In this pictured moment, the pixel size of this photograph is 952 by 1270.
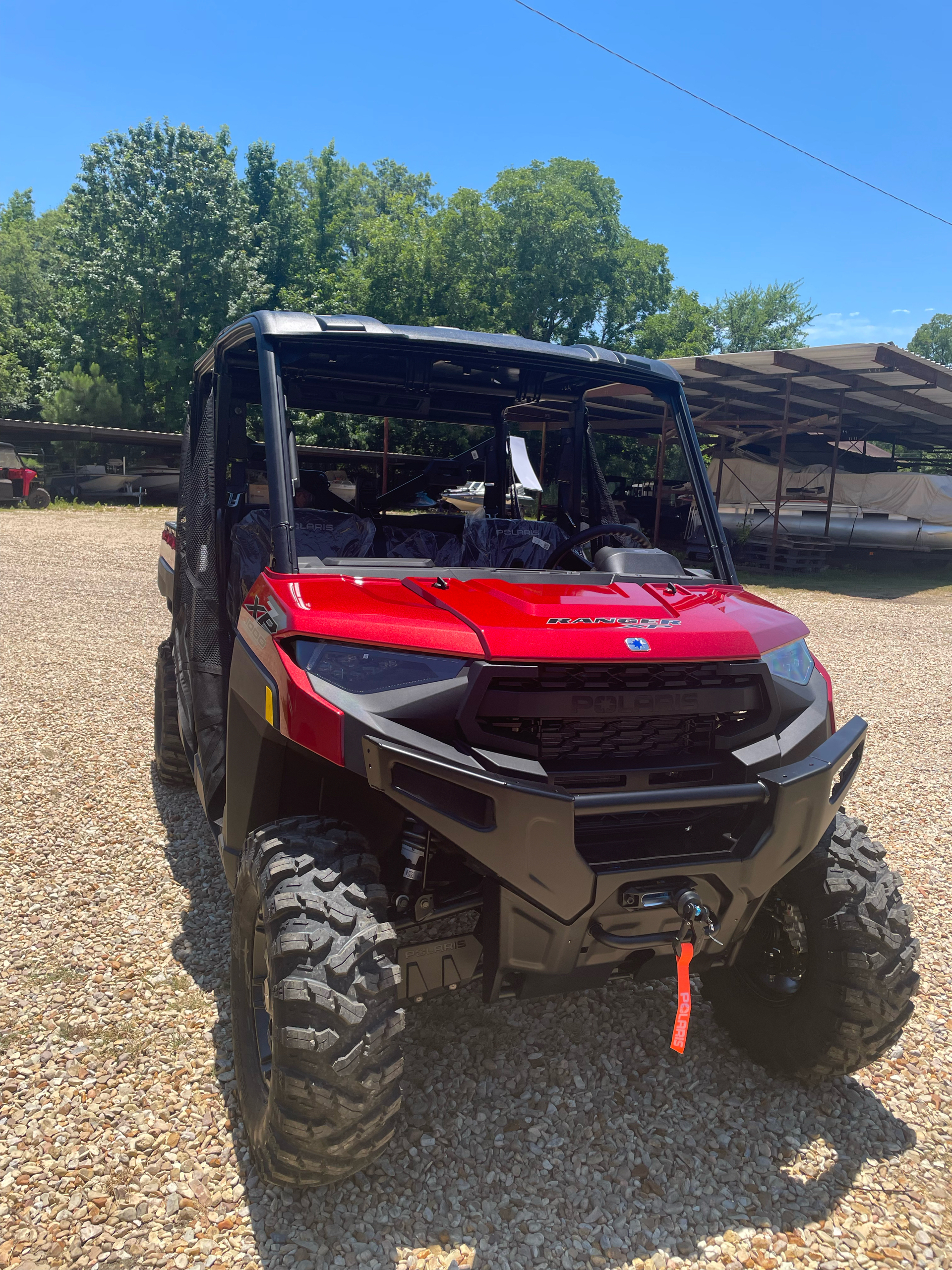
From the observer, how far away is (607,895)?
2008 mm

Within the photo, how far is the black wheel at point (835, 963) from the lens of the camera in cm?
246

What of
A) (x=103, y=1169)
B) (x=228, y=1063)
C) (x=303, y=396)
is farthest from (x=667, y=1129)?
(x=303, y=396)

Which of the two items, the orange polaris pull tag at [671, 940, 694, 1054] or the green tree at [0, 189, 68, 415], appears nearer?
the orange polaris pull tag at [671, 940, 694, 1054]

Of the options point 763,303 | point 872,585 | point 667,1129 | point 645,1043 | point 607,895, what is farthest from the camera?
point 763,303

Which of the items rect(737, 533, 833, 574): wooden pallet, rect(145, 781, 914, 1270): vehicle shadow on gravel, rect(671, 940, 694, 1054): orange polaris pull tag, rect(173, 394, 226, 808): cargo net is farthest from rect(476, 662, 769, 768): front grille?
rect(737, 533, 833, 574): wooden pallet

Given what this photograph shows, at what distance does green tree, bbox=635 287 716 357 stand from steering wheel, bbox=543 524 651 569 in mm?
30217

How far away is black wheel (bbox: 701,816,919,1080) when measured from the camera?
2.46m

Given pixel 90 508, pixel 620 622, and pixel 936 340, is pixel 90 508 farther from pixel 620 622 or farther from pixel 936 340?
pixel 936 340

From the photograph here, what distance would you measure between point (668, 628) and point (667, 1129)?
1484 mm

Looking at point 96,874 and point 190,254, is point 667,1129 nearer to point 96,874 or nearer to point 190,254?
point 96,874

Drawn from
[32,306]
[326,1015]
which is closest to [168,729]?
[326,1015]

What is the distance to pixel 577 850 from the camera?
2008 millimetres

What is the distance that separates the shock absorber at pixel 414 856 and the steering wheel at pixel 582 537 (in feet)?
4.13

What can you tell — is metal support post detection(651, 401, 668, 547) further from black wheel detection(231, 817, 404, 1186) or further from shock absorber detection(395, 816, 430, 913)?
black wheel detection(231, 817, 404, 1186)
